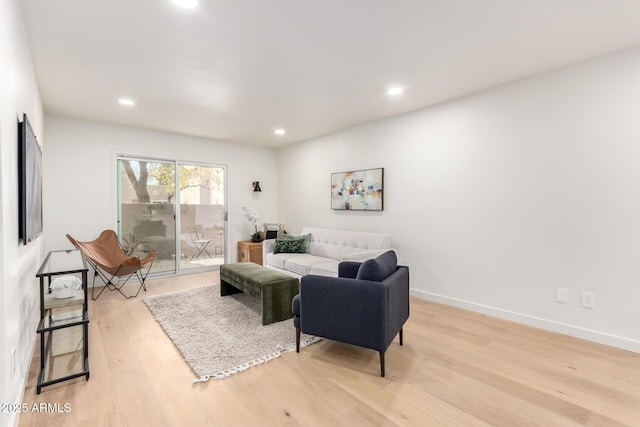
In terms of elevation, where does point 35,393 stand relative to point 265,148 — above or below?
below

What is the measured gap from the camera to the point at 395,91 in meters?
3.40

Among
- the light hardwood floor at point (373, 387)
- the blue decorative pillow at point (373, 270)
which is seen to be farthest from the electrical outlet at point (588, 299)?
the blue decorative pillow at point (373, 270)

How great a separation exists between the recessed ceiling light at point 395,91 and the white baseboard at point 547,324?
251 centimetres

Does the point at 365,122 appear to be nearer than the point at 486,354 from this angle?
No

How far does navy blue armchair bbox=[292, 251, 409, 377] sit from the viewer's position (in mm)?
2174

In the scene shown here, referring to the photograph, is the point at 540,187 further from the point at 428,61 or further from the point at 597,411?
the point at 597,411

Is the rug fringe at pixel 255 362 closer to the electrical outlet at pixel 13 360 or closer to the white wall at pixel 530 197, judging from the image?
the electrical outlet at pixel 13 360

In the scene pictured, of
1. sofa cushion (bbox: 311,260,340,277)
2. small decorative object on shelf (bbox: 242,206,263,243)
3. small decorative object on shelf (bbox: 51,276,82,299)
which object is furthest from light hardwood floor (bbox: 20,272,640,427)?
small decorative object on shelf (bbox: 242,206,263,243)

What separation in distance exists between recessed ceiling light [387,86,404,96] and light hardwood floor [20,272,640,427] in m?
2.55

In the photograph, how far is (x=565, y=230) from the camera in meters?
2.87

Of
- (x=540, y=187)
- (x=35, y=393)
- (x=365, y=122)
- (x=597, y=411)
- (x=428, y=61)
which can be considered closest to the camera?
(x=597, y=411)

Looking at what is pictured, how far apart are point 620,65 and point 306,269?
374 cm

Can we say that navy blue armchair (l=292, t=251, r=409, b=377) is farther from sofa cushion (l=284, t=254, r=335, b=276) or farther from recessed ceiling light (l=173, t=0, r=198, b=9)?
recessed ceiling light (l=173, t=0, r=198, b=9)

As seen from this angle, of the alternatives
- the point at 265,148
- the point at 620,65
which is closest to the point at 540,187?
the point at 620,65
